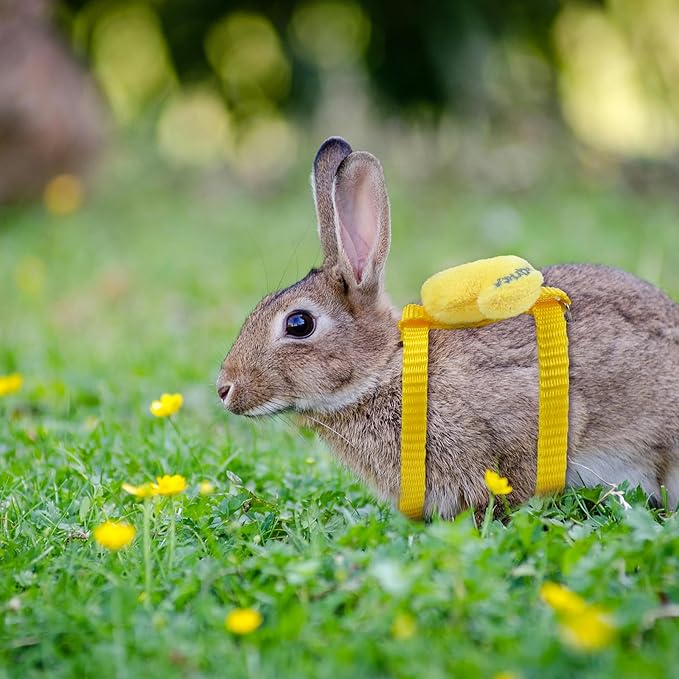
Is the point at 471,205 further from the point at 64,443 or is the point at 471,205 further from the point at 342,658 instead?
the point at 342,658

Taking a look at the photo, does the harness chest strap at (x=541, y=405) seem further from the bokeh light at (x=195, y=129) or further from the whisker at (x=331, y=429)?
the bokeh light at (x=195, y=129)

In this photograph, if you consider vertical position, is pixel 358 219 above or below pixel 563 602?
above

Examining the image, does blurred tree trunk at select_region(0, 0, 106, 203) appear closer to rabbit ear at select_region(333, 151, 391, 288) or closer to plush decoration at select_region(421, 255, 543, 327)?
rabbit ear at select_region(333, 151, 391, 288)

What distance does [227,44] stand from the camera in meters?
10.5

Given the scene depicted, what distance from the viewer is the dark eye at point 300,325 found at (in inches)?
149

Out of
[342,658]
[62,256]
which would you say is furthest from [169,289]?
[342,658]

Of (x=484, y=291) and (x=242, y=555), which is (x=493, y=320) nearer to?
(x=484, y=291)

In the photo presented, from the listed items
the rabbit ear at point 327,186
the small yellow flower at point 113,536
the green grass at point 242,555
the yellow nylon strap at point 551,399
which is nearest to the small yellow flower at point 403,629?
the green grass at point 242,555

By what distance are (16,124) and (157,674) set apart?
8.44 metres

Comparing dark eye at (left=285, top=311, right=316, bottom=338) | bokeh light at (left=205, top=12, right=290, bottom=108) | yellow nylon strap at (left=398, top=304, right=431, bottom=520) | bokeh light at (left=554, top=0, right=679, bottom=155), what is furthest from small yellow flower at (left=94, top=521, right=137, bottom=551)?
bokeh light at (left=554, top=0, right=679, bottom=155)

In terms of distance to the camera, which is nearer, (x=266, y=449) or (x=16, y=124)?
(x=266, y=449)

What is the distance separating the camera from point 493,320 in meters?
3.62

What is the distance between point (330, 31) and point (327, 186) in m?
7.24

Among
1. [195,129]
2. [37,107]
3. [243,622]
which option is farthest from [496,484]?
[195,129]
